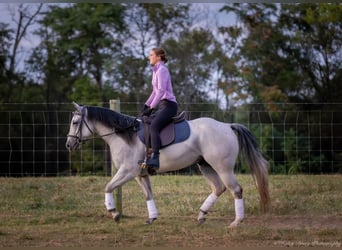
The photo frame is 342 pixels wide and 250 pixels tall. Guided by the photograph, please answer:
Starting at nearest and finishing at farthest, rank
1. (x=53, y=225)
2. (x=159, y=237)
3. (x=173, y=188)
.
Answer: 1. (x=159, y=237)
2. (x=53, y=225)
3. (x=173, y=188)

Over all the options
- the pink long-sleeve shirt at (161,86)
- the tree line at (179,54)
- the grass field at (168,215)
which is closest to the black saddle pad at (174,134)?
the pink long-sleeve shirt at (161,86)

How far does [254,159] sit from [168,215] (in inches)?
59.5

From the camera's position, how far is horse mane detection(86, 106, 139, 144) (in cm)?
719

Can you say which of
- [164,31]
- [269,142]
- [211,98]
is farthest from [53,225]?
[164,31]

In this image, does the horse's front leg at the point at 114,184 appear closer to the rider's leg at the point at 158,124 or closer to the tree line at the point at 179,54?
the rider's leg at the point at 158,124

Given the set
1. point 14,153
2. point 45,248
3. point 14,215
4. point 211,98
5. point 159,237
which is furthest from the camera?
point 211,98

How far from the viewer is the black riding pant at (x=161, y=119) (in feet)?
22.8

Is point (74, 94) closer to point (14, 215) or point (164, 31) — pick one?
point (164, 31)

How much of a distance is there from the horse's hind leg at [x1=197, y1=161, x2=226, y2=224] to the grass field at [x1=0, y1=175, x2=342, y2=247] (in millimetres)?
152

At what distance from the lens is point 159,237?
20.9ft

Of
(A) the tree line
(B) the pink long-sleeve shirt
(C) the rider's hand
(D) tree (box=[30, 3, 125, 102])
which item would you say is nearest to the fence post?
(C) the rider's hand

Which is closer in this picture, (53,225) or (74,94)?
(53,225)

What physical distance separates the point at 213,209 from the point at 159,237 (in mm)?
2167

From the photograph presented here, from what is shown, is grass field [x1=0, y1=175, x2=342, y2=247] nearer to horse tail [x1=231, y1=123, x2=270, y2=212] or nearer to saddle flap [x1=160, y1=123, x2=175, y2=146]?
horse tail [x1=231, y1=123, x2=270, y2=212]
